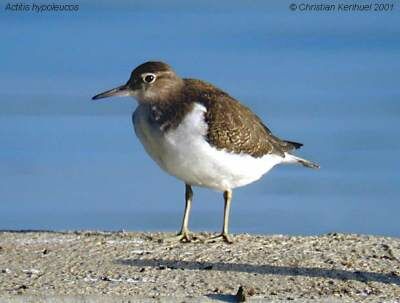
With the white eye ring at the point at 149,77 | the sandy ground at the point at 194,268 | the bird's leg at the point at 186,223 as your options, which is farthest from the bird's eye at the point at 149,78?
the sandy ground at the point at 194,268

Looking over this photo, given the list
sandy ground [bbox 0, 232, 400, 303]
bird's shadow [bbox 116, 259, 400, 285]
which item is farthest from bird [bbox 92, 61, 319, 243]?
bird's shadow [bbox 116, 259, 400, 285]

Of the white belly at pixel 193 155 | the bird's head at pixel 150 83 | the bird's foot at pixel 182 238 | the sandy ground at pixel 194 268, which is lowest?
the sandy ground at pixel 194 268

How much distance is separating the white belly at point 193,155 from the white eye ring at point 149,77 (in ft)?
1.29

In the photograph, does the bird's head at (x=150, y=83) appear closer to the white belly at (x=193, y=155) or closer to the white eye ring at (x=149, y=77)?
the white eye ring at (x=149, y=77)

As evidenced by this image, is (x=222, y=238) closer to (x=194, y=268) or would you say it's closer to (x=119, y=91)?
(x=194, y=268)

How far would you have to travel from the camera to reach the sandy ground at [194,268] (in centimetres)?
1022

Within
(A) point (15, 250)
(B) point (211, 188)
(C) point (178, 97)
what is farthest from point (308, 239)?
(A) point (15, 250)

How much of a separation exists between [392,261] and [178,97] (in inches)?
122

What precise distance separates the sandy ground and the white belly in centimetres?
70

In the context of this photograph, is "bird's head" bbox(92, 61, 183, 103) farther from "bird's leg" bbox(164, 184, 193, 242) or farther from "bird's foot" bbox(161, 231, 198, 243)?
"bird's foot" bbox(161, 231, 198, 243)

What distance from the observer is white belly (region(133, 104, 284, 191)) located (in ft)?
41.8

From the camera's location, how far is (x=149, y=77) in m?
13.8

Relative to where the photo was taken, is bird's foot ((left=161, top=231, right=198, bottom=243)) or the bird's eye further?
the bird's eye

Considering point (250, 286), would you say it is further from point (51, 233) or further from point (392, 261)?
point (51, 233)
